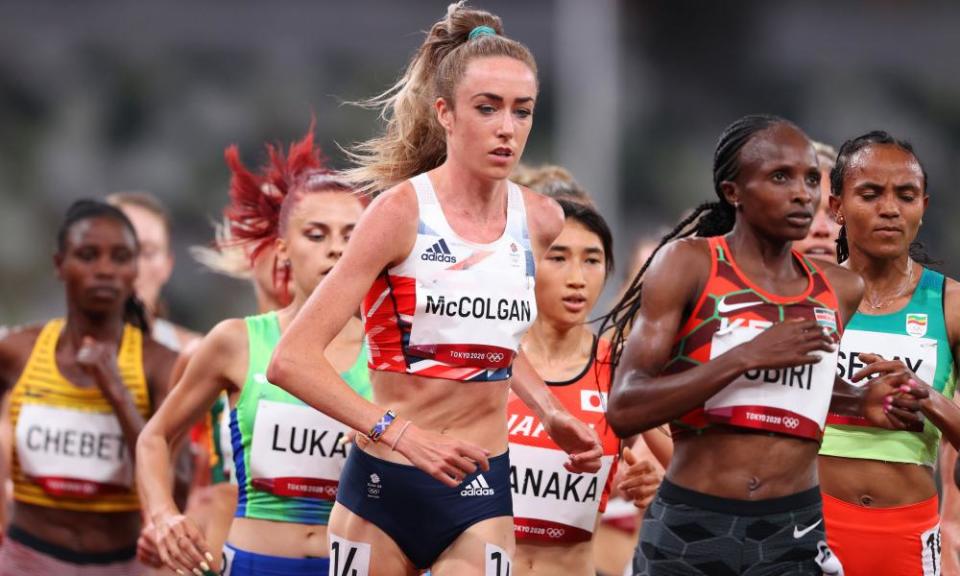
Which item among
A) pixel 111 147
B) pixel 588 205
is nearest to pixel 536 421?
pixel 588 205

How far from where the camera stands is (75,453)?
6723mm

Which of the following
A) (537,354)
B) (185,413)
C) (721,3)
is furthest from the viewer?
(721,3)

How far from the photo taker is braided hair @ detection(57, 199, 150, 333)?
7109 millimetres

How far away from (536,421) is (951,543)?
1.59 meters

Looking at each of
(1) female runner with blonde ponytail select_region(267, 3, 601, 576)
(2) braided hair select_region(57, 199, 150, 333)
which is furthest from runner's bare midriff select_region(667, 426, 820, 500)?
(2) braided hair select_region(57, 199, 150, 333)

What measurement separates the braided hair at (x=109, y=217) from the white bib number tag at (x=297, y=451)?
2.02 m

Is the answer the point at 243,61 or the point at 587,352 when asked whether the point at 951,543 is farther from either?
the point at 243,61

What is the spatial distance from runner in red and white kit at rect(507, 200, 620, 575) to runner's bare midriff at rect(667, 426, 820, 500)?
1249 mm

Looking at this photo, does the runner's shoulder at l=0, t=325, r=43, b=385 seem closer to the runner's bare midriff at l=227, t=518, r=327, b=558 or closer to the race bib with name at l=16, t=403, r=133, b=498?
the race bib with name at l=16, t=403, r=133, b=498

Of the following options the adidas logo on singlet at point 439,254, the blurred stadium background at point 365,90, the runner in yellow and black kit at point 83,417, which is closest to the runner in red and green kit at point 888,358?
the adidas logo on singlet at point 439,254

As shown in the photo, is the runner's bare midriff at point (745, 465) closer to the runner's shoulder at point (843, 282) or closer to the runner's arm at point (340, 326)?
the runner's shoulder at point (843, 282)

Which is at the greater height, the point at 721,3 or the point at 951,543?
the point at 721,3

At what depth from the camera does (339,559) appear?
435 centimetres

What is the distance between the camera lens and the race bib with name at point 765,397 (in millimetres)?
4125
